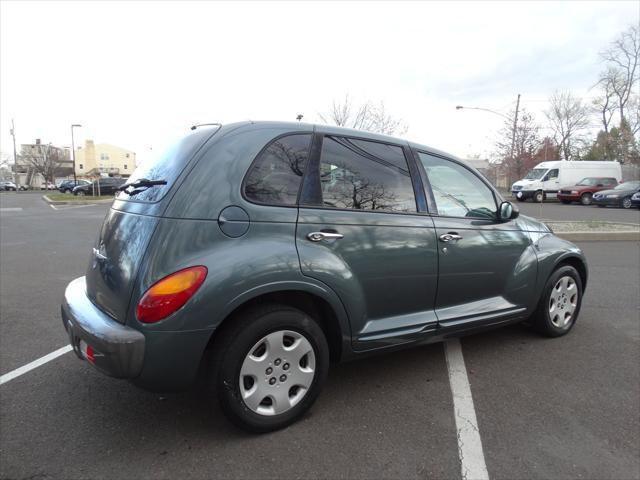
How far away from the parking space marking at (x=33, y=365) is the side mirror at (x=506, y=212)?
379cm

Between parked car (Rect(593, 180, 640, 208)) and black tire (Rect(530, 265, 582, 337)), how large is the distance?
23323 millimetres

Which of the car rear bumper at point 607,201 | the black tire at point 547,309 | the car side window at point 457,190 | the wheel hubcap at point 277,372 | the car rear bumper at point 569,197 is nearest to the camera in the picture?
the wheel hubcap at point 277,372

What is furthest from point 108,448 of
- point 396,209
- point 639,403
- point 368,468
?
point 639,403

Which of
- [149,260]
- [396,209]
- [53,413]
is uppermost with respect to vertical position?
[396,209]

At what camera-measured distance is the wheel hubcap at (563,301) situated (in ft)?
13.6

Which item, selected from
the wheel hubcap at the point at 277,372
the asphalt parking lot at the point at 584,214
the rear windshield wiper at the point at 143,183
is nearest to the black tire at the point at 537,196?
the asphalt parking lot at the point at 584,214

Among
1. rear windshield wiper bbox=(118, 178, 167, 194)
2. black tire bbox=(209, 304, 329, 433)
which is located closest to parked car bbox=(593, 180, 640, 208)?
black tire bbox=(209, 304, 329, 433)

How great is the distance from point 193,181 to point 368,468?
177 centimetres

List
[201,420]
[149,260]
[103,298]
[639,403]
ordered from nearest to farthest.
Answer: [149,260], [103,298], [201,420], [639,403]

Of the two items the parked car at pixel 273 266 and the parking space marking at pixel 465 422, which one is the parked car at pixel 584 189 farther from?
the parked car at pixel 273 266

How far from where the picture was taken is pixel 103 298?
8.41 ft

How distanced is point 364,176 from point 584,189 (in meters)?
27.8

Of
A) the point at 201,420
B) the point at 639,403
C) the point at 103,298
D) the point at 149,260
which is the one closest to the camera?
the point at 149,260

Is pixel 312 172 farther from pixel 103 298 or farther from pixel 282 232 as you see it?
pixel 103 298
